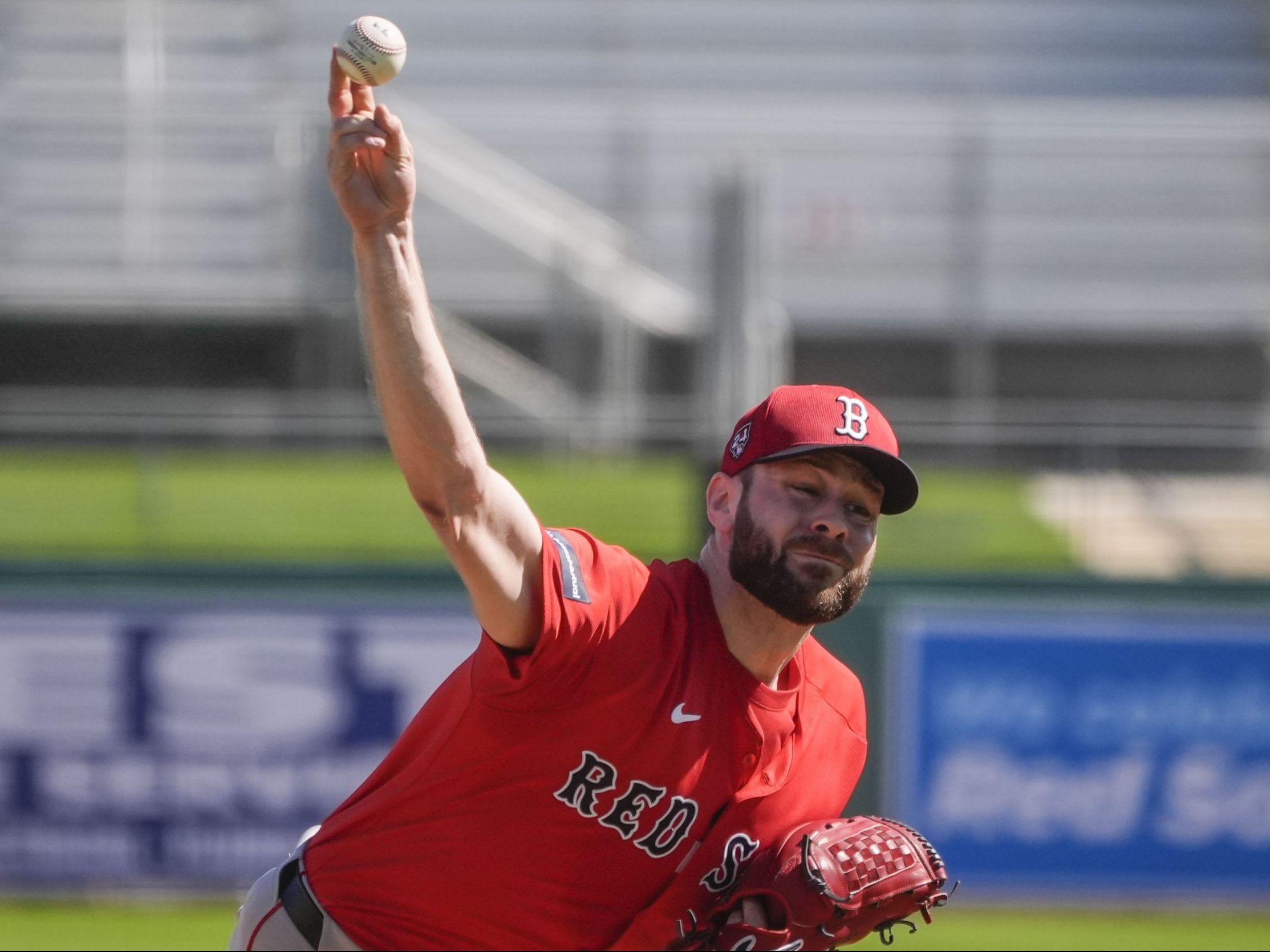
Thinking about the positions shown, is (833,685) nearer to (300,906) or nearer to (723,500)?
(723,500)

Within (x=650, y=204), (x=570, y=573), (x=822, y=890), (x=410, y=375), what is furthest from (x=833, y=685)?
(x=650, y=204)

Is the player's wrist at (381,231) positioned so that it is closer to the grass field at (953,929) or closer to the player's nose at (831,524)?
the player's nose at (831,524)

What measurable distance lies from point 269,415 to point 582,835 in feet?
25.9

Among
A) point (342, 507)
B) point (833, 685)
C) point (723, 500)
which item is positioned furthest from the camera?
point (342, 507)

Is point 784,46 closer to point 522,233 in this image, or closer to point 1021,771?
point 522,233

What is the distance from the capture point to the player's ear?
3010mm

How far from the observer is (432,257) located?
499 inches

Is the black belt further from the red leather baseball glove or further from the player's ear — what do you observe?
Result: the player's ear

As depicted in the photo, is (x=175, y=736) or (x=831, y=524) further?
(x=175, y=736)

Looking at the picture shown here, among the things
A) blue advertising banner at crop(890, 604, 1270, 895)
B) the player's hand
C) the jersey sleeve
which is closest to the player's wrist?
the player's hand

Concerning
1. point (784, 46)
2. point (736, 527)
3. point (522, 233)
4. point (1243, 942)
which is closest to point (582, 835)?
point (736, 527)

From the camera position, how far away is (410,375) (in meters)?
2.41

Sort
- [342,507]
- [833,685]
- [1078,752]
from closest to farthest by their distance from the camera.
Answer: [833,685], [1078,752], [342,507]

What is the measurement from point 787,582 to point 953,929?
510cm
